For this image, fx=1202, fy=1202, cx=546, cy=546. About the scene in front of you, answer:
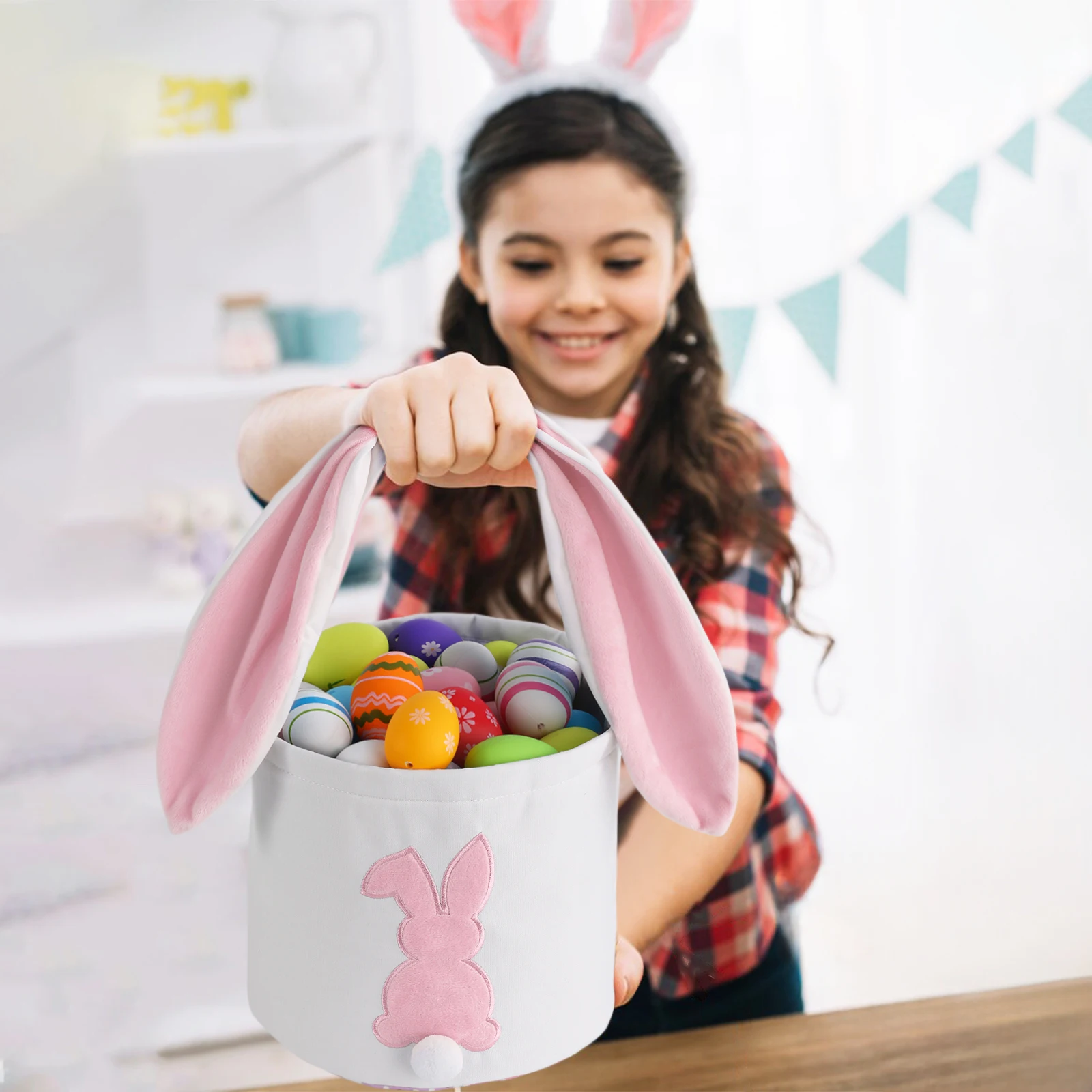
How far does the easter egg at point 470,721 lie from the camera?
1.73ft

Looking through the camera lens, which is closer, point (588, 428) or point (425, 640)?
point (425, 640)

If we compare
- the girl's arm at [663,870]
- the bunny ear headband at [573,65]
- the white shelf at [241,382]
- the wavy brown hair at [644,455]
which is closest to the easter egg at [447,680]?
the girl's arm at [663,870]

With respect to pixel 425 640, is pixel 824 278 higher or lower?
higher

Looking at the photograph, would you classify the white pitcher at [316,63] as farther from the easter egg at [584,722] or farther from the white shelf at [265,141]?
the easter egg at [584,722]

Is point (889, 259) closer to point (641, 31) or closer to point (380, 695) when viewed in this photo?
point (641, 31)

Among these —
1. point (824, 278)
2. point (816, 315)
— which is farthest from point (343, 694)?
point (824, 278)

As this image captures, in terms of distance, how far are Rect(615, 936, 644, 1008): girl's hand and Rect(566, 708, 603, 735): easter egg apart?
0.13 m

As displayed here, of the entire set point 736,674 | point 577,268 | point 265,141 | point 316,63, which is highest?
point 316,63

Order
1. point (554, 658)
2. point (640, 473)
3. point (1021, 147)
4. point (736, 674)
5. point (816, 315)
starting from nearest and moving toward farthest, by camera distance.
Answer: point (554, 658) → point (736, 674) → point (640, 473) → point (816, 315) → point (1021, 147)

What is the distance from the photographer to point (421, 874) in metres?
0.47

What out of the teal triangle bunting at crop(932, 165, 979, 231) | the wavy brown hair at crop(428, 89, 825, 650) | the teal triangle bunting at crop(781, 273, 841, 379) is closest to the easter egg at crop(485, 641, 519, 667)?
the wavy brown hair at crop(428, 89, 825, 650)

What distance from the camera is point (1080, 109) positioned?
1.75 meters

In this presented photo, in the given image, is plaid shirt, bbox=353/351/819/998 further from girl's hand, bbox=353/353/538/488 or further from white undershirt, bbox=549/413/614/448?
girl's hand, bbox=353/353/538/488

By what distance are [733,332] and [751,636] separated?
84cm
